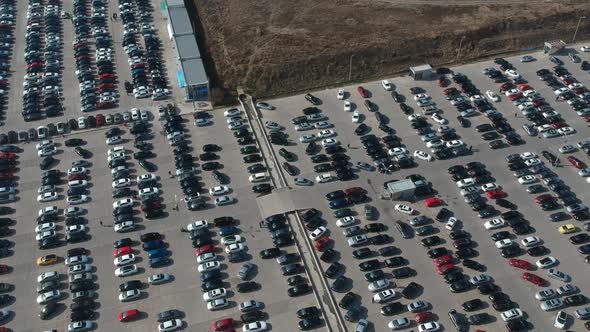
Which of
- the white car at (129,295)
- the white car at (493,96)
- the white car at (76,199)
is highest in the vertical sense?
the white car at (493,96)

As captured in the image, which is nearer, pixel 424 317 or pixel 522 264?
pixel 424 317

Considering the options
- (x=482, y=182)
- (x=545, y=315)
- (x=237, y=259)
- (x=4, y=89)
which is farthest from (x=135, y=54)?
(x=545, y=315)

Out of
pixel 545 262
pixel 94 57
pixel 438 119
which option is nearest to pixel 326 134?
pixel 438 119

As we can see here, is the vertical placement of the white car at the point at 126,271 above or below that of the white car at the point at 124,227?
below

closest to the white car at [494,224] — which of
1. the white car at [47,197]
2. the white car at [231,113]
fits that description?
the white car at [231,113]

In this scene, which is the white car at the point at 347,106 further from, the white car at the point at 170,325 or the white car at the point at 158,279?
the white car at the point at 170,325

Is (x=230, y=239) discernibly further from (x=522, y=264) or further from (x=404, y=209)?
(x=522, y=264)
